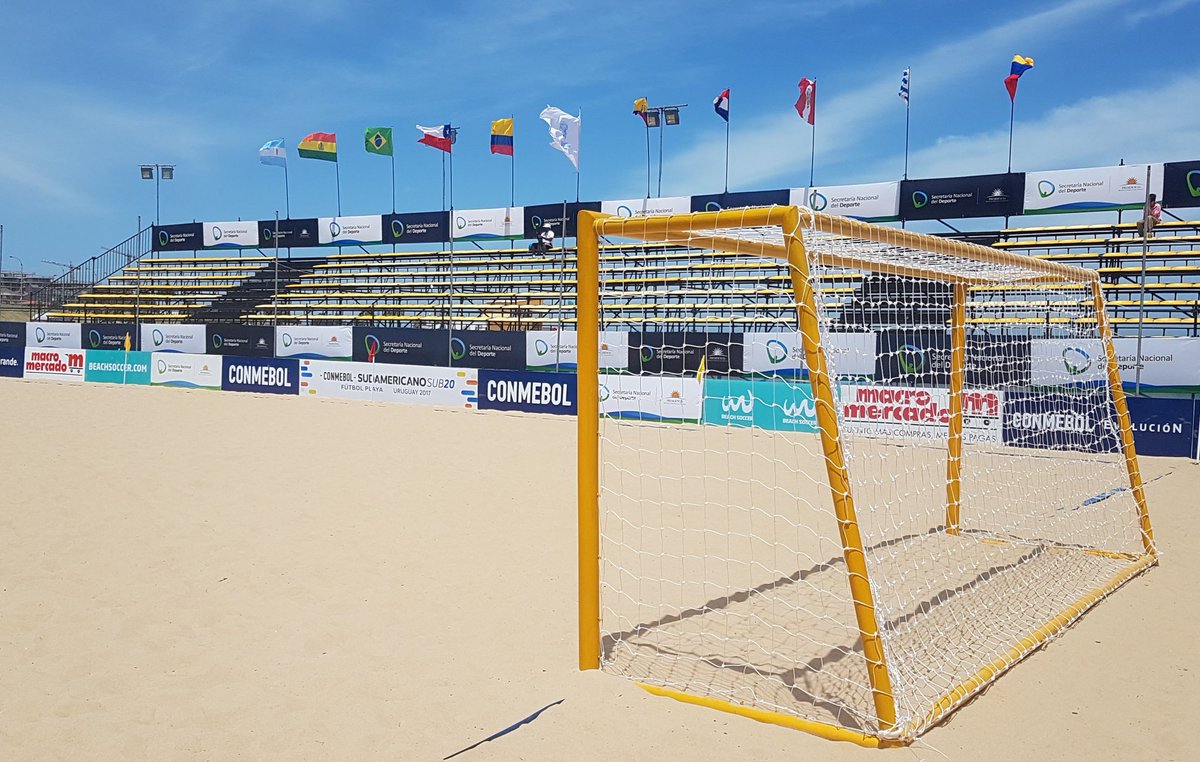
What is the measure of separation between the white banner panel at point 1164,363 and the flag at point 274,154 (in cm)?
3010

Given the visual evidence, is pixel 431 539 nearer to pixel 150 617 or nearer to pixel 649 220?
pixel 150 617

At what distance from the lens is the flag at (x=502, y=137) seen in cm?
2936

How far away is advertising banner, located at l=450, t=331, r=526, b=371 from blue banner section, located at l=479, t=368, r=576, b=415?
3743 millimetres

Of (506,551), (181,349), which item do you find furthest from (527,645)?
(181,349)

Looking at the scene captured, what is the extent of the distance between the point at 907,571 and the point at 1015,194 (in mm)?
18289

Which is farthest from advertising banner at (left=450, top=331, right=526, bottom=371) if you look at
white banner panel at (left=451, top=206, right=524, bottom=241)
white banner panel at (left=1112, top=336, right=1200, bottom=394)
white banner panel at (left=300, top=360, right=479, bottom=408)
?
white banner panel at (left=1112, top=336, right=1200, bottom=394)

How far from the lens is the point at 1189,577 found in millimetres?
6074

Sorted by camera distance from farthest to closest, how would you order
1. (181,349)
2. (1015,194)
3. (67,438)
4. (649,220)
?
(181,349), (1015,194), (67,438), (649,220)

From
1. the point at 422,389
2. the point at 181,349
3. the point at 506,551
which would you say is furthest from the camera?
the point at 181,349

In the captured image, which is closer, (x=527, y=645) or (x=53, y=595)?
(x=527, y=645)

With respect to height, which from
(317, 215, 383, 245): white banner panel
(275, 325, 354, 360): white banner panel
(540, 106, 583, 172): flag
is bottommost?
(275, 325, 354, 360): white banner panel

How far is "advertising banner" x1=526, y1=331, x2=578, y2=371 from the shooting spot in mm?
21750

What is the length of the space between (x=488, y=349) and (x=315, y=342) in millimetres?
6144

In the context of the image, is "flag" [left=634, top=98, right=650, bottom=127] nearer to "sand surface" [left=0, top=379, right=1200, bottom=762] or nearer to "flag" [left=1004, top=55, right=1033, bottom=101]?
"flag" [left=1004, top=55, right=1033, bottom=101]
